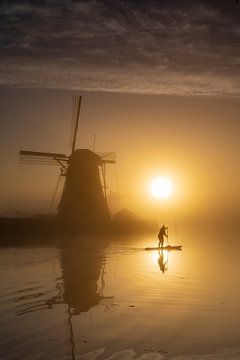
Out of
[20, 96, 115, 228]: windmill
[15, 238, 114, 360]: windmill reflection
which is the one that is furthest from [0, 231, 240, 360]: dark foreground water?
[20, 96, 115, 228]: windmill

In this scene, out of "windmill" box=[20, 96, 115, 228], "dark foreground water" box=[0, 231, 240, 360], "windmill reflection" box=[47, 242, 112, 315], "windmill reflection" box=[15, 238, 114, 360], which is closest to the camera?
"dark foreground water" box=[0, 231, 240, 360]

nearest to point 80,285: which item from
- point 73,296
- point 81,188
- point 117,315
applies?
point 73,296

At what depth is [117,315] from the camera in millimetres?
11414

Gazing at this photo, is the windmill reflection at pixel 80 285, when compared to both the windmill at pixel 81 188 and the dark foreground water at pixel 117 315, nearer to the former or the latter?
the dark foreground water at pixel 117 315

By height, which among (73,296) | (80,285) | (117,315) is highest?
(80,285)

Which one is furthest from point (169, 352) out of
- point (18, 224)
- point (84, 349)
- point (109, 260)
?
point (18, 224)

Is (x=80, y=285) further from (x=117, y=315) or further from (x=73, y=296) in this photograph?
(x=117, y=315)

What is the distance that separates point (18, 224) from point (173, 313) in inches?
1608

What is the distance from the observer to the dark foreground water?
8602mm

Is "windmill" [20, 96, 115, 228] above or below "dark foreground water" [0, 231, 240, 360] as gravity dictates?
above

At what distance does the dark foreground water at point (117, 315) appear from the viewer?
8.60 metres

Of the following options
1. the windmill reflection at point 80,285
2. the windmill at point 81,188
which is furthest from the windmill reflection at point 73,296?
the windmill at point 81,188

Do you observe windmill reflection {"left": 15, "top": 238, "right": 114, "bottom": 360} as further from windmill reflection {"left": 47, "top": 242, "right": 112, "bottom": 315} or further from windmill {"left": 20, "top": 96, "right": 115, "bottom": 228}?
windmill {"left": 20, "top": 96, "right": 115, "bottom": 228}

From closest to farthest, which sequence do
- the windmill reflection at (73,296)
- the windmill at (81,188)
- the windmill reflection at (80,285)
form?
the windmill reflection at (73,296)
the windmill reflection at (80,285)
the windmill at (81,188)
